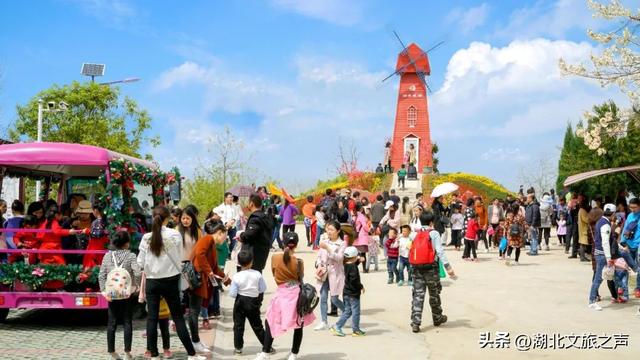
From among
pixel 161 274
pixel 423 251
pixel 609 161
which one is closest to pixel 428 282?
pixel 423 251

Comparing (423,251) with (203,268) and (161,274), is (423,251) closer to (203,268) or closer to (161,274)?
(203,268)

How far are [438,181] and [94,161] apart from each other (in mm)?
39705

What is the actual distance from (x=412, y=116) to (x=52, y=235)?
160 feet

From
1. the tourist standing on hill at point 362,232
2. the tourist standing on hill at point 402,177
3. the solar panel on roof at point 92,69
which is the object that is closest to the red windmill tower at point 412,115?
the tourist standing on hill at point 402,177

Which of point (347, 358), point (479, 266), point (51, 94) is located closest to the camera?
point (347, 358)

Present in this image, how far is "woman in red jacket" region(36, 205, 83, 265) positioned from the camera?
8891 millimetres

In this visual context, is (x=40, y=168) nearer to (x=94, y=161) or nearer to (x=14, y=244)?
(x=14, y=244)

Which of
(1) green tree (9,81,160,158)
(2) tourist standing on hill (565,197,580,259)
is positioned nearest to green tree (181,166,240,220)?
(1) green tree (9,81,160,158)

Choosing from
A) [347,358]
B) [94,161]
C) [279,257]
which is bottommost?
Answer: [347,358]

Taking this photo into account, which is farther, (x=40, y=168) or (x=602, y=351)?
(x=40, y=168)

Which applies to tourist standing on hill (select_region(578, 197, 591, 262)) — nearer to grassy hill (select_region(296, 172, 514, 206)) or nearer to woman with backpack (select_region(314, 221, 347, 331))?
woman with backpack (select_region(314, 221, 347, 331))


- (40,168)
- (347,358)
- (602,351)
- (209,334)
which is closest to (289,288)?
(347,358)

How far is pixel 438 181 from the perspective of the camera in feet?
153

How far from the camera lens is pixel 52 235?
9.14 m
